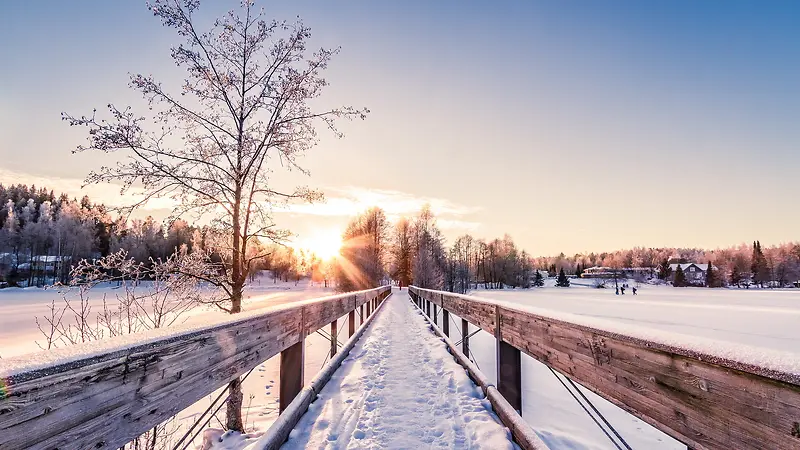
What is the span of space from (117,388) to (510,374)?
9.81 feet

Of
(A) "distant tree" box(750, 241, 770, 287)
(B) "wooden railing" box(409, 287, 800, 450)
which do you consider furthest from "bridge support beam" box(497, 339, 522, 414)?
(A) "distant tree" box(750, 241, 770, 287)

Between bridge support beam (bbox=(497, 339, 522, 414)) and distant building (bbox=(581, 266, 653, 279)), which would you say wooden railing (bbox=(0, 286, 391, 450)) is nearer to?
bridge support beam (bbox=(497, 339, 522, 414))

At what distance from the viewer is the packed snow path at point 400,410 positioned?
279 centimetres

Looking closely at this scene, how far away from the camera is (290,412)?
2.88 metres

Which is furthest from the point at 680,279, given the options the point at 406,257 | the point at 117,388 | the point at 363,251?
the point at 117,388

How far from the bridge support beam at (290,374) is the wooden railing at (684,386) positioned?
2174 millimetres

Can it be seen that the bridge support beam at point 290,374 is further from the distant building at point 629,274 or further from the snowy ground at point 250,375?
the distant building at point 629,274

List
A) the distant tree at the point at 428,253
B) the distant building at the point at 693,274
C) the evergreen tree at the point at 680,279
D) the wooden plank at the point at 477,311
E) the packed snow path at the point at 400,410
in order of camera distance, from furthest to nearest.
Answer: the distant building at the point at 693,274 → the evergreen tree at the point at 680,279 → the distant tree at the point at 428,253 → the wooden plank at the point at 477,311 → the packed snow path at the point at 400,410

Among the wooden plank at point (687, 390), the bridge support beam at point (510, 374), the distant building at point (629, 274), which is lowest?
the distant building at point (629, 274)

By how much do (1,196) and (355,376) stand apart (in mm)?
108158

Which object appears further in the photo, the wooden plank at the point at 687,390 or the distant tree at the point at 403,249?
the distant tree at the point at 403,249

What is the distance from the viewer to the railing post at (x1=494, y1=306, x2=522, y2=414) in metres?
Answer: 3.26

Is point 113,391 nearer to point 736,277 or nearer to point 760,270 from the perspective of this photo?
point 760,270

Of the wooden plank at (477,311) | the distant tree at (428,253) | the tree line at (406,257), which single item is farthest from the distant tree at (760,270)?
the wooden plank at (477,311)
